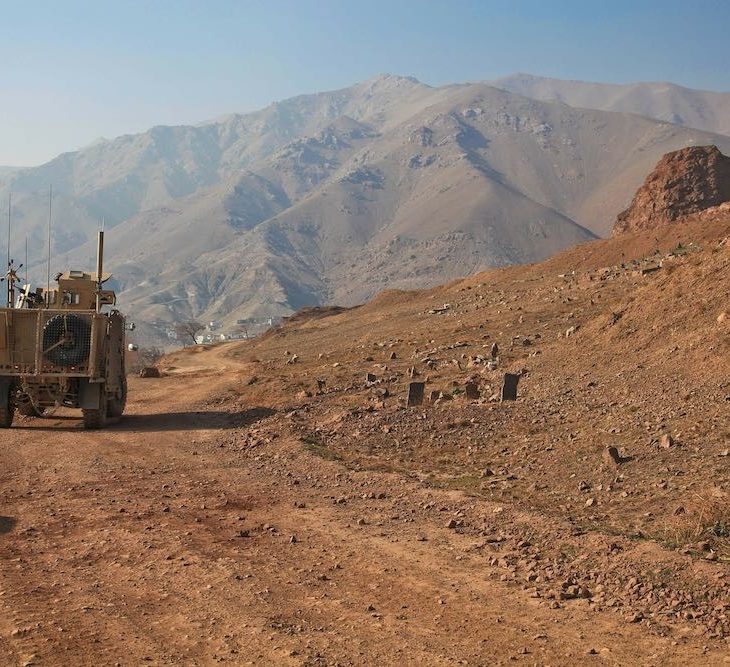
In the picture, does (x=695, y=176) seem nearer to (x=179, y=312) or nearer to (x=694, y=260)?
(x=694, y=260)

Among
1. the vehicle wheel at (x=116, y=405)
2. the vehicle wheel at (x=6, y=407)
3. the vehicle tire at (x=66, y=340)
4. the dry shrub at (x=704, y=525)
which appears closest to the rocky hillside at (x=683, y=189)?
the vehicle wheel at (x=116, y=405)

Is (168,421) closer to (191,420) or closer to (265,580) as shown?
(191,420)

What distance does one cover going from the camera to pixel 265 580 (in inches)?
346

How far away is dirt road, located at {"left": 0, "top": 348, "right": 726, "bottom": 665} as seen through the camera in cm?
704

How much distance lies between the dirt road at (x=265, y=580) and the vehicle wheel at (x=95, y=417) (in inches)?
205

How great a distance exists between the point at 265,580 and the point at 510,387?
32.7 feet

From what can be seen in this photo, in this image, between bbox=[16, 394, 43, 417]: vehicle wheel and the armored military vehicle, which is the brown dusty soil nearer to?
bbox=[16, 394, 43, 417]: vehicle wheel

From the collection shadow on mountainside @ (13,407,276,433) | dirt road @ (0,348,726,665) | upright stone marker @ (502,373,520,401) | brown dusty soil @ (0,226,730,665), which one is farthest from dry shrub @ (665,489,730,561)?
shadow on mountainside @ (13,407,276,433)

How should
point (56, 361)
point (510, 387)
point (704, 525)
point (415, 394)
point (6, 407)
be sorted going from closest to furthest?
point (704, 525) < point (510, 387) < point (415, 394) < point (56, 361) < point (6, 407)

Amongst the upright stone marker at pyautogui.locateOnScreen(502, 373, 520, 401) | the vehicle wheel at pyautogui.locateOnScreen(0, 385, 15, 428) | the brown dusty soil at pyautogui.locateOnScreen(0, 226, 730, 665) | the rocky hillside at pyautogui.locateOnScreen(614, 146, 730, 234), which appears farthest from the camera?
the rocky hillside at pyautogui.locateOnScreen(614, 146, 730, 234)

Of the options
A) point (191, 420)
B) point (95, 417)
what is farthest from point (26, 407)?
point (191, 420)

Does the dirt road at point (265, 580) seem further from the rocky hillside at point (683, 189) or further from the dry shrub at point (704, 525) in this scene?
the rocky hillside at point (683, 189)

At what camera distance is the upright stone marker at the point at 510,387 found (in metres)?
17.8

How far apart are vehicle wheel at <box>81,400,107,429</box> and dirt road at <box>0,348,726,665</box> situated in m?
5.20
